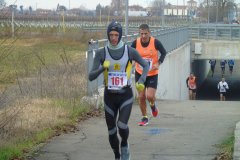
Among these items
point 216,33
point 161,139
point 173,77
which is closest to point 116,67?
point 161,139

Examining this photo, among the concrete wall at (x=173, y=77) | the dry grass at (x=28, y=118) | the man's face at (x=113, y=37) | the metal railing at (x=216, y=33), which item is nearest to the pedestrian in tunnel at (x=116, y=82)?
the man's face at (x=113, y=37)

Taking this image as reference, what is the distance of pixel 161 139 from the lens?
9648mm

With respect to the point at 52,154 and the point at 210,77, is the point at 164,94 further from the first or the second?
the point at 210,77

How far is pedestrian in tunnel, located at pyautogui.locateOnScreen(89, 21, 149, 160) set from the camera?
7.56 metres

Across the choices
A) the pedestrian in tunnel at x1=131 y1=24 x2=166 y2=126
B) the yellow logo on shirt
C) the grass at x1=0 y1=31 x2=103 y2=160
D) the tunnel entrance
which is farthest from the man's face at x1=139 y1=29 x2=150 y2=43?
the tunnel entrance

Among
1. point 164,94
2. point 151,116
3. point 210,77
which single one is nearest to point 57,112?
point 151,116

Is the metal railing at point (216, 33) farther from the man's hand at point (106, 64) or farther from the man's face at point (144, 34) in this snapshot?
the man's hand at point (106, 64)

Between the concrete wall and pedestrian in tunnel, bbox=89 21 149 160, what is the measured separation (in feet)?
38.1

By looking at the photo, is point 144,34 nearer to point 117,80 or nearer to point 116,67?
point 116,67

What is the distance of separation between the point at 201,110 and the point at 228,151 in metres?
6.39

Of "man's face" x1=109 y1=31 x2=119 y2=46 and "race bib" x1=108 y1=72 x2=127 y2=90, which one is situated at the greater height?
"man's face" x1=109 y1=31 x2=119 y2=46

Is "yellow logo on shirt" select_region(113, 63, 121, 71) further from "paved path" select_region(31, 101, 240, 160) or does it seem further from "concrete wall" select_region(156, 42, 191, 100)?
"concrete wall" select_region(156, 42, 191, 100)

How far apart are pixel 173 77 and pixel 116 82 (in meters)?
18.9

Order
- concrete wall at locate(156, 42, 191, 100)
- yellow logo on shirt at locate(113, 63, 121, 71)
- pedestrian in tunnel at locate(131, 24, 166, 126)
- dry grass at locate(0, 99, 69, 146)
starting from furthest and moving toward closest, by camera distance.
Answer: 1. concrete wall at locate(156, 42, 191, 100)
2. pedestrian in tunnel at locate(131, 24, 166, 126)
3. dry grass at locate(0, 99, 69, 146)
4. yellow logo on shirt at locate(113, 63, 121, 71)
